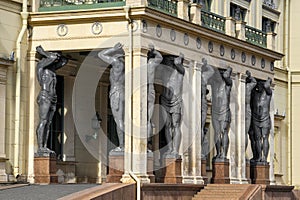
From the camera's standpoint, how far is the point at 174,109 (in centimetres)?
3319

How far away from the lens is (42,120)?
105 ft

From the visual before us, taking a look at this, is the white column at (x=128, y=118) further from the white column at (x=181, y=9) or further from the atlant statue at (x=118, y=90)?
the white column at (x=181, y=9)

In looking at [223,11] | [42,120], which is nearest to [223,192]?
[42,120]

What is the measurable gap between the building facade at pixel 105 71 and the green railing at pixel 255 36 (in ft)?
0.11

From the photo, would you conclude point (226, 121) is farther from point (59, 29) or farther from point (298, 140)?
point (298, 140)

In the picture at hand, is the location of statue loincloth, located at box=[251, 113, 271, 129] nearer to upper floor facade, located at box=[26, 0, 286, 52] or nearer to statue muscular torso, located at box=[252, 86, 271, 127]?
statue muscular torso, located at box=[252, 86, 271, 127]

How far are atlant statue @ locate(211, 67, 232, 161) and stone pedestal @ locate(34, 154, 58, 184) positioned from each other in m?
6.75

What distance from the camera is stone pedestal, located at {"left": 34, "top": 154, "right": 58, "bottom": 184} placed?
31.6 m

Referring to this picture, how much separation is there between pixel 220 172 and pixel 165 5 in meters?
6.53

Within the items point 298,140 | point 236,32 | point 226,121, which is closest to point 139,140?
point 226,121

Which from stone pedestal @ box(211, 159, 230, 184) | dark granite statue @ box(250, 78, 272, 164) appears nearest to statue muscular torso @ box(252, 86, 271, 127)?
dark granite statue @ box(250, 78, 272, 164)

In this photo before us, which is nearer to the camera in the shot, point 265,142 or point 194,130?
point 194,130

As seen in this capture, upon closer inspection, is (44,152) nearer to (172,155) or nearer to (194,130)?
(172,155)

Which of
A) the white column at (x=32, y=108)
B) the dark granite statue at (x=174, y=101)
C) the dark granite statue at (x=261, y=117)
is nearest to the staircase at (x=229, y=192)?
the dark granite statue at (x=174, y=101)
